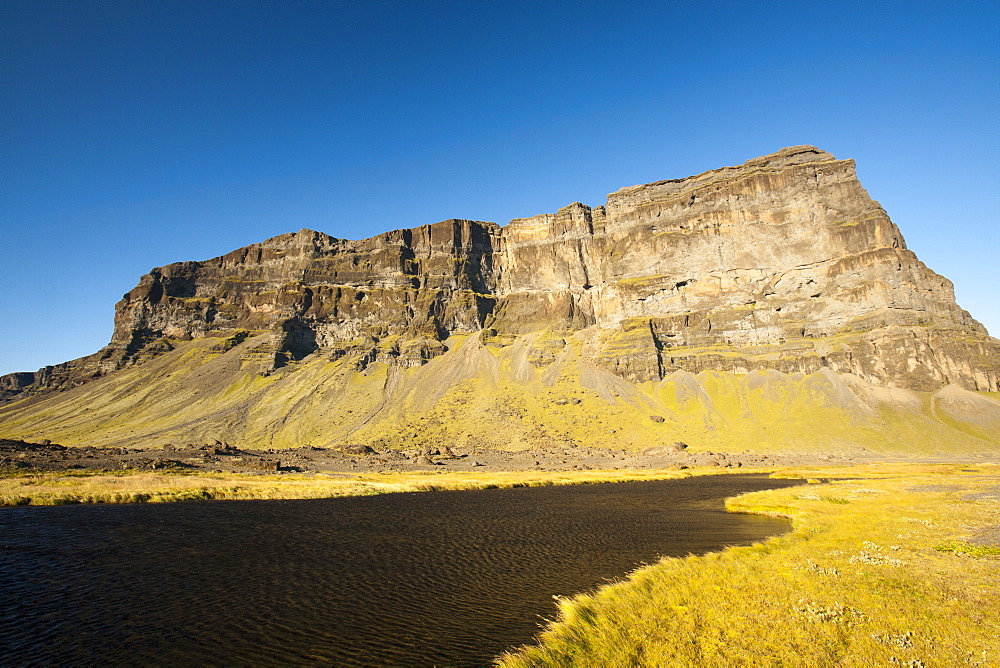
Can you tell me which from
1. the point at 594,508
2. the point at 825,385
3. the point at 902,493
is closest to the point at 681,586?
the point at 594,508

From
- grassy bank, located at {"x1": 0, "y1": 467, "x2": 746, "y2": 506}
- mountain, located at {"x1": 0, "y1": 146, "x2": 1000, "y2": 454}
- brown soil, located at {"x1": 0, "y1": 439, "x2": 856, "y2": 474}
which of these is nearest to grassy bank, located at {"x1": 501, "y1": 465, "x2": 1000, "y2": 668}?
grassy bank, located at {"x1": 0, "y1": 467, "x2": 746, "y2": 506}

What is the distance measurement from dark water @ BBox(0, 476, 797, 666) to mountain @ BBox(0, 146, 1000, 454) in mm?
81316

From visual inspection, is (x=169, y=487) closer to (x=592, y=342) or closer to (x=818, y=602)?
(x=818, y=602)

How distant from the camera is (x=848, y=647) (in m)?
11.9

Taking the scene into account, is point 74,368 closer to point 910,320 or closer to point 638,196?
point 638,196

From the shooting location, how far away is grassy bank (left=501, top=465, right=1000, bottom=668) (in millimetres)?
11820

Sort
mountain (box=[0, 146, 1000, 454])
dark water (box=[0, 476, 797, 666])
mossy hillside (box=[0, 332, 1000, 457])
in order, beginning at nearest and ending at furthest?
dark water (box=[0, 476, 797, 666]), mossy hillside (box=[0, 332, 1000, 457]), mountain (box=[0, 146, 1000, 454])

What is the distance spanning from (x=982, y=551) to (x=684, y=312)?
143190 mm

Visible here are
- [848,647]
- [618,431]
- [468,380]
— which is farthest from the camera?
[468,380]

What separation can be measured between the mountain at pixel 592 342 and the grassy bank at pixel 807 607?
9384cm

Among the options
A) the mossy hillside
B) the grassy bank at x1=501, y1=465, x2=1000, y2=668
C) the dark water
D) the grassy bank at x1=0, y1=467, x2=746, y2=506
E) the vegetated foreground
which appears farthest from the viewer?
the mossy hillside

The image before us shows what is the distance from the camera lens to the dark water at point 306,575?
14.6 m

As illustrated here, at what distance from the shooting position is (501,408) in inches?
5266

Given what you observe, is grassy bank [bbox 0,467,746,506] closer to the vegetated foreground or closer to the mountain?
the vegetated foreground
